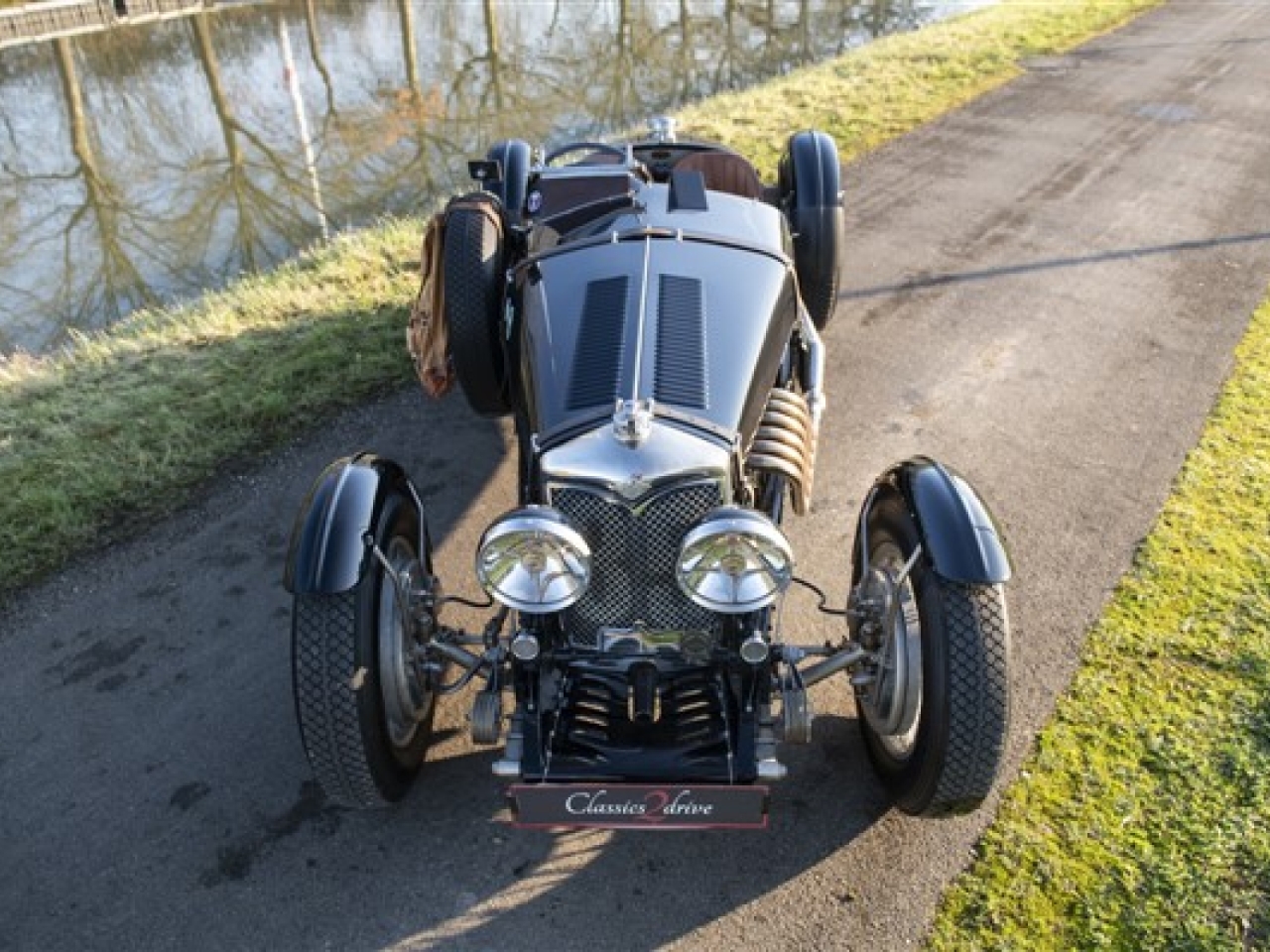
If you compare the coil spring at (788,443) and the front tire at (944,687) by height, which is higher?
the coil spring at (788,443)

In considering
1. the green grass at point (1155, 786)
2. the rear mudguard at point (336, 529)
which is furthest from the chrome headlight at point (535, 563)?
the green grass at point (1155, 786)

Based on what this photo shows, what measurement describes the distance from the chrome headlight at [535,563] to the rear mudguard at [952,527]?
1104 mm

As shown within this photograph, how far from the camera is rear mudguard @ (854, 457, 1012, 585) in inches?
117

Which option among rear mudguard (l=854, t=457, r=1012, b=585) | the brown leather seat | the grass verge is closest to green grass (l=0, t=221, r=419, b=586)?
the grass verge

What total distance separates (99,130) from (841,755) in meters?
12.8

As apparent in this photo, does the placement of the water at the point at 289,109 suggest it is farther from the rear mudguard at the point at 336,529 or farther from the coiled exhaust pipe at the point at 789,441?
the coiled exhaust pipe at the point at 789,441

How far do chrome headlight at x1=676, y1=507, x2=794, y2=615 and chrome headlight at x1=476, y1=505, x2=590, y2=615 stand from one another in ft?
0.97

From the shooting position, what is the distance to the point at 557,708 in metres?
3.03

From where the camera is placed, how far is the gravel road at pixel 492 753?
3.09 meters

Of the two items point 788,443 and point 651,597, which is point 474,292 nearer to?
point 788,443

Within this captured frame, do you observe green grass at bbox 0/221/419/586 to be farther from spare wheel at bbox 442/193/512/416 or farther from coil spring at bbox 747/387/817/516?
coil spring at bbox 747/387/817/516

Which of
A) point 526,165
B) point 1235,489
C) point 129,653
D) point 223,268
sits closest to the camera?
point 129,653

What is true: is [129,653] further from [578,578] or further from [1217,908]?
[1217,908]

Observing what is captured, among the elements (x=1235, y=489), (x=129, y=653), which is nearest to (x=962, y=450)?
(x=1235, y=489)
